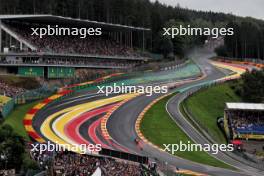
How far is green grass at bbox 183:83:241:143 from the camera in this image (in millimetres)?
52375

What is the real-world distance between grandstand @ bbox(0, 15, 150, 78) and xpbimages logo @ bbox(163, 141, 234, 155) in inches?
1068

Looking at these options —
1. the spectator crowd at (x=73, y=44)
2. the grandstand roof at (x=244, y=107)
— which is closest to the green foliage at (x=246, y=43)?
the spectator crowd at (x=73, y=44)

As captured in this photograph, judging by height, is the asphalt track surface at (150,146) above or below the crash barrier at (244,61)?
below

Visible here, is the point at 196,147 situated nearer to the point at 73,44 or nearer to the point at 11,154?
the point at 11,154

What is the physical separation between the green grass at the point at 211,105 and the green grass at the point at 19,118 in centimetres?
1722

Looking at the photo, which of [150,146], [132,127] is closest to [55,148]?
[150,146]

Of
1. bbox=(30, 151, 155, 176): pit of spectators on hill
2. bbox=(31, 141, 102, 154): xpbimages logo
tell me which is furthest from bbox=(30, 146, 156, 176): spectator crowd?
bbox=(31, 141, 102, 154): xpbimages logo

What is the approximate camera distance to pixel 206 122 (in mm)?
55406

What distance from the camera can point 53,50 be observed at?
2778 inches

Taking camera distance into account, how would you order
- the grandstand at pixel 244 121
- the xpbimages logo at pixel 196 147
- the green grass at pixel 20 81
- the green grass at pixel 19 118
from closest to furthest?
the green grass at pixel 19 118, the xpbimages logo at pixel 196 147, the grandstand at pixel 244 121, the green grass at pixel 20 81

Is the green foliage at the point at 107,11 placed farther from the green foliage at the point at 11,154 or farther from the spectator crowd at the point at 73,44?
the green foliage at the point at 11,154

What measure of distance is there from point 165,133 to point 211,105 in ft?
56.2

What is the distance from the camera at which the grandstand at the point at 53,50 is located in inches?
2608

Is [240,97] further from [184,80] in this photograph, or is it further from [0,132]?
[0,132]
